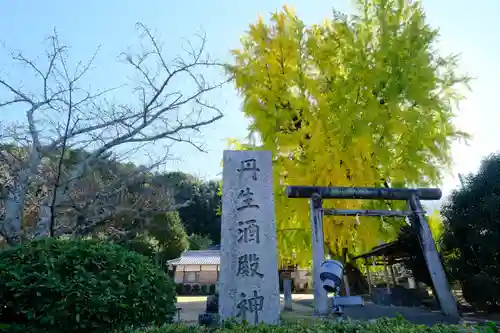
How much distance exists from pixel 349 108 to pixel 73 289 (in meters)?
6.98

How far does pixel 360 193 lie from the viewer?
756 cm

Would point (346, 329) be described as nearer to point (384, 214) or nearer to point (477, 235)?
point (384, 214)

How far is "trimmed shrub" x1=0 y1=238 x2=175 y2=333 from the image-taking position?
395cm

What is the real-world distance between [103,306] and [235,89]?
7.27 m

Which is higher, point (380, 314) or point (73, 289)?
point (73, 289)

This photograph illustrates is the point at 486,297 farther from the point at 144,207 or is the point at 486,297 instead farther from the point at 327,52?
the point at 144,207

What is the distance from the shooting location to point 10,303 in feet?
13.2

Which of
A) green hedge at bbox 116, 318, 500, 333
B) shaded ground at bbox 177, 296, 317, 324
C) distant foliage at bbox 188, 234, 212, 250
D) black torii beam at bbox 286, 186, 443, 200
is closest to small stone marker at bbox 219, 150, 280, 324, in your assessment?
shaded ground at bbox 177, 296, 317, 324

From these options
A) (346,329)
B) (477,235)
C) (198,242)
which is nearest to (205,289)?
(198,242)

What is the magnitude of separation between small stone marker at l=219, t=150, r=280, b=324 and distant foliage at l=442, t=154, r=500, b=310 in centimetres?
592

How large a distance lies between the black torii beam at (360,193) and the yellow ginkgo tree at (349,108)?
85 cm

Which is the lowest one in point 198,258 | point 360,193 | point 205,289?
point 205,289

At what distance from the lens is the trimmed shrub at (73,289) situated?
3.95 meters


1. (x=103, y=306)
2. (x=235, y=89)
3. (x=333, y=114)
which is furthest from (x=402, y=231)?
(x=103, y=306)
